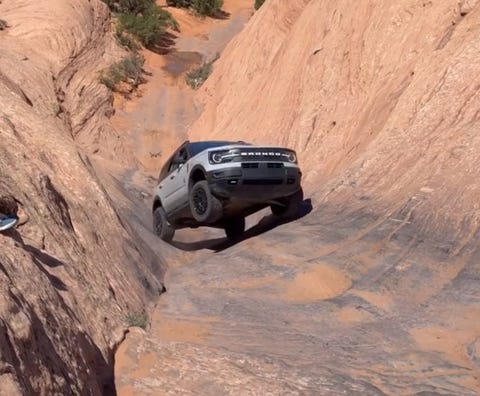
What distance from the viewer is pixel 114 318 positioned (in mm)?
8375

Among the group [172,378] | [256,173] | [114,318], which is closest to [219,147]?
[256,173]

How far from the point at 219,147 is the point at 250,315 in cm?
450

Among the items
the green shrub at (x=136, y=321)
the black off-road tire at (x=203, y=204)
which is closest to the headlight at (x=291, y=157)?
the black off-road tire at (x=203, y=204)

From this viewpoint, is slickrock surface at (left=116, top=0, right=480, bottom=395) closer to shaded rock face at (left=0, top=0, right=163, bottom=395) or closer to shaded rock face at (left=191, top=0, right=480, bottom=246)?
shaded rock face at (left=191, top=0, right=480, bottom=246)

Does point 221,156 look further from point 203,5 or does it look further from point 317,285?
point 203,5

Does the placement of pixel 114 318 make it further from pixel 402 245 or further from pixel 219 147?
pixel 219 147

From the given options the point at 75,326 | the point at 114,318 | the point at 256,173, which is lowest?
the point at 256,173

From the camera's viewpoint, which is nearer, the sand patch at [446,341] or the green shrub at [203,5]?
the sand patch at [446,341]

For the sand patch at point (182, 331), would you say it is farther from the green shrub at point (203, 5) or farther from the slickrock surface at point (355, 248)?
the green shrub at point (203, 5)

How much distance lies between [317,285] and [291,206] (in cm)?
355

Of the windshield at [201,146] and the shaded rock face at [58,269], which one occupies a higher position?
the shaded rock face at [58,269]

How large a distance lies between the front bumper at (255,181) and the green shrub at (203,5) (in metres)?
27.8

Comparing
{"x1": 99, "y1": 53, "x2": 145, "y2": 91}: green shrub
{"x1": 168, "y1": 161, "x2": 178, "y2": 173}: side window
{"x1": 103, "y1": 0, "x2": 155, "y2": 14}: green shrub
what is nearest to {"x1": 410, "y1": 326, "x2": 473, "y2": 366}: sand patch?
{"x1": 168, "y1": 161, "x2": 178, "y2": 173}: side window

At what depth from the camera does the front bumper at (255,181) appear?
1349cm
